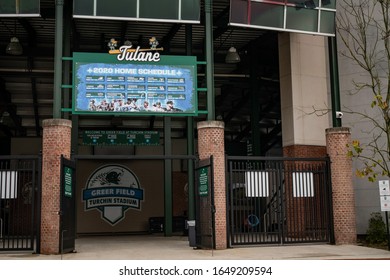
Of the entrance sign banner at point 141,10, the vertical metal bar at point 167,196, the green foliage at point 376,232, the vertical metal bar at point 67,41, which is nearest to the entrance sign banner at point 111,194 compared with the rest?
the vertical metal bar at point 167,196

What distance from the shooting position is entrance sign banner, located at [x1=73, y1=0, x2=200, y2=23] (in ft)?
64.3

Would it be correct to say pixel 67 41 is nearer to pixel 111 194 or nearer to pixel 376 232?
pixel 111 194

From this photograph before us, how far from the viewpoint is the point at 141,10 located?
19.9 meters

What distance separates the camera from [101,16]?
1967 centimetres

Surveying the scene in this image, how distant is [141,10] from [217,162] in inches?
246

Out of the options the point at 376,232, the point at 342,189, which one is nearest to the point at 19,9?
the point at 342,189

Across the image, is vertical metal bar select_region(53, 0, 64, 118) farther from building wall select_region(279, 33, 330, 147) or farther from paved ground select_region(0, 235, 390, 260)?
building wall select_region(279, 33, 330, 147)

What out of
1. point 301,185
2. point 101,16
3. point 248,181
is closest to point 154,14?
point 101,16

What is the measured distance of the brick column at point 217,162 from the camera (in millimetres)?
18953

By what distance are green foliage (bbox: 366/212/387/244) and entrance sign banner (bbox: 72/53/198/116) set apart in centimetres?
835

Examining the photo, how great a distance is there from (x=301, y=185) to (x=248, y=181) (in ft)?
7.44

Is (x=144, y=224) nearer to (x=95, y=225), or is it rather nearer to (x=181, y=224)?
(x=95, y=225)

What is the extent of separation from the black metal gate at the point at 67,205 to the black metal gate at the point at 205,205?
4.42 m

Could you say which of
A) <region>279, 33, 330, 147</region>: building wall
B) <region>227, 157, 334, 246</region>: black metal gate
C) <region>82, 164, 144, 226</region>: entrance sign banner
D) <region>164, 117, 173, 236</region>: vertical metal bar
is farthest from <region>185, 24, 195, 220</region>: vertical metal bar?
<region>82, 164, 144, 226</region>: entrance sign banner
